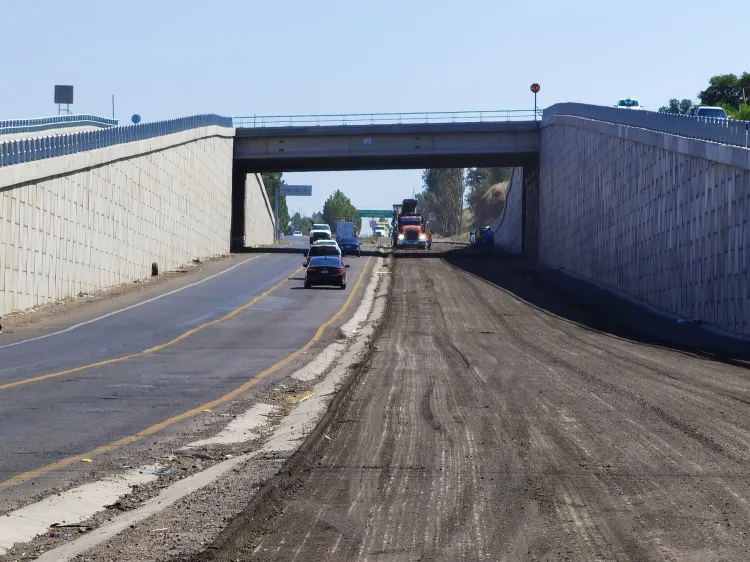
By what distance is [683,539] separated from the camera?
24.4 feet

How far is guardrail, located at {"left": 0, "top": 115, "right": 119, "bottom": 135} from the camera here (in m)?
67.0

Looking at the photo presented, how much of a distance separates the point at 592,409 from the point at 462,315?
73.0ft

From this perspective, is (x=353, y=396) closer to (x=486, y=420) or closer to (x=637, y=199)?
(x=486, y=420)

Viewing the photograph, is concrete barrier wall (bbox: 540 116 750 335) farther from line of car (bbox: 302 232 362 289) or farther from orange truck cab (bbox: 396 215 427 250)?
orange truck cab (bbox: 396 215 427 250)

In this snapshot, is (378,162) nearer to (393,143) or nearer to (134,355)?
(393,143)

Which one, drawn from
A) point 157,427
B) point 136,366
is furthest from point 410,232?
point 157,427

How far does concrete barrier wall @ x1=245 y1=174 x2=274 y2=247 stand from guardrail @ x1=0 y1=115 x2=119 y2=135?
13382 mm

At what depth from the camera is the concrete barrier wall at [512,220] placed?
90.7 metres

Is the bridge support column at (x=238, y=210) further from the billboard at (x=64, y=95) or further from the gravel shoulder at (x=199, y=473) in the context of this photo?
the gravel shoulder at (x=199, y=473)

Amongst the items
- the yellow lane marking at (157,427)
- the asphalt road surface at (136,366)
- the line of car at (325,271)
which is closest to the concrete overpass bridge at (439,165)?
the asphalt road surface at (136,366)

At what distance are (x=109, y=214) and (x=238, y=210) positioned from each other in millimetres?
38709

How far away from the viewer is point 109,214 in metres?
49.4

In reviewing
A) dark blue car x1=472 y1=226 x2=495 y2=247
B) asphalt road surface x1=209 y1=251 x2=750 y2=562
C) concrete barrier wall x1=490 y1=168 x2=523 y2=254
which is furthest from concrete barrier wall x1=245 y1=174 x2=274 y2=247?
asphalt road surface x1=209 y1=251 x2=750 y2=562

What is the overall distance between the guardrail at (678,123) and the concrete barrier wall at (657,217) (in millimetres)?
492
